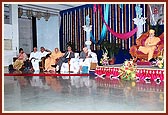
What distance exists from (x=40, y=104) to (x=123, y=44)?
5566mm

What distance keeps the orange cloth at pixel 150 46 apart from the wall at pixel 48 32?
18.8ft

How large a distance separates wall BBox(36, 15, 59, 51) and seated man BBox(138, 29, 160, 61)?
5738 millimetres

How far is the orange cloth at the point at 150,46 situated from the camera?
6.28m

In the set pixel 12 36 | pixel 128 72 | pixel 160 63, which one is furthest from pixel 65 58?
pixel 12 36

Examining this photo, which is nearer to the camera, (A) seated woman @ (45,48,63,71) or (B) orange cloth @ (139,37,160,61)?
(B) orange cloth @ (139,37,160,61)

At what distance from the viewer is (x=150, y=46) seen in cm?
636

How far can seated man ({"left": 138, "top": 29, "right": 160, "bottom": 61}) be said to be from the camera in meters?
A: 6.29

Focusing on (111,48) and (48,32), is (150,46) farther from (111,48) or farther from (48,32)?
(48,32)

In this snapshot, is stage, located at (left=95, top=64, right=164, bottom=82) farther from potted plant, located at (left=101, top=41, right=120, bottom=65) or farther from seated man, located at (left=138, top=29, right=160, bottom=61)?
potted plant, located at (left=101, top=41, right=120, bottom=65)

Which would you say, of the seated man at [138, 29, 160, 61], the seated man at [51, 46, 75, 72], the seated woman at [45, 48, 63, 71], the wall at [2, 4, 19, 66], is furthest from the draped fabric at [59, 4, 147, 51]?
the wall at [2, 4, 19, 66]

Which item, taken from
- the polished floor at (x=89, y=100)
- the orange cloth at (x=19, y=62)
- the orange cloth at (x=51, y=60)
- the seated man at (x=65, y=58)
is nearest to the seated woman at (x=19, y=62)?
the orange cloth at (x=19, y=62)

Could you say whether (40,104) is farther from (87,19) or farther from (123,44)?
(87,19)

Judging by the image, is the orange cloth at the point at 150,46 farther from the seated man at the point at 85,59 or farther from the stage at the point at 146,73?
the seated man at the point at 85,59

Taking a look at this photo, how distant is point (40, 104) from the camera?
10.8 ft
